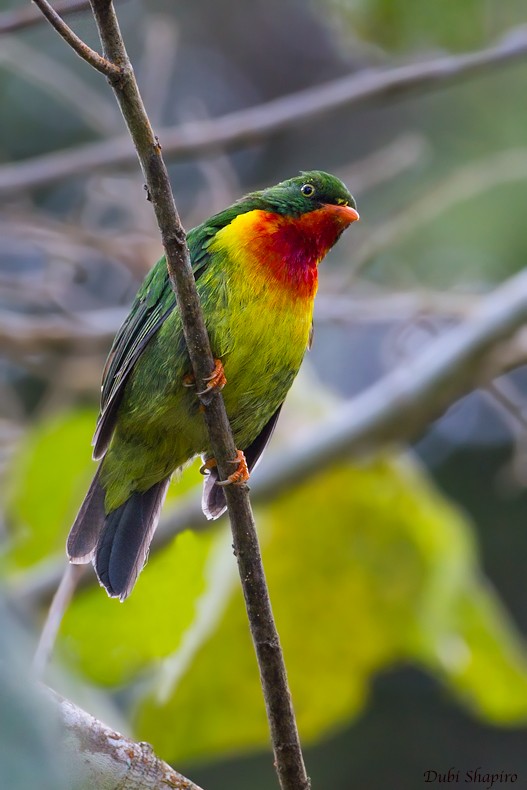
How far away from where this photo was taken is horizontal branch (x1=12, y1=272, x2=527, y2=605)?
405 centimetres

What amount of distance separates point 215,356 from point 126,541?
27.8 inches

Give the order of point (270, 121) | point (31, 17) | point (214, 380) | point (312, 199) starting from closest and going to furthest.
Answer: point (214, 380)
point (31, 17)
point (312, 199)
point (270, 121)

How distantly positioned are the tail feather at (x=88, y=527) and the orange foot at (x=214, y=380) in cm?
58

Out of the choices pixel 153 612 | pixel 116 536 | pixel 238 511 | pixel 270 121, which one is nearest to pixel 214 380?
pixel 238 511

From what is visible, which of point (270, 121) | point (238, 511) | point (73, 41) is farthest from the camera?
point (270, 121)

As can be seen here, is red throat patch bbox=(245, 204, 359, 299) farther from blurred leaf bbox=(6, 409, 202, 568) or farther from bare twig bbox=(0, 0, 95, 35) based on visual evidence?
blurred leaf bbox=(6, 409, 202, 568)

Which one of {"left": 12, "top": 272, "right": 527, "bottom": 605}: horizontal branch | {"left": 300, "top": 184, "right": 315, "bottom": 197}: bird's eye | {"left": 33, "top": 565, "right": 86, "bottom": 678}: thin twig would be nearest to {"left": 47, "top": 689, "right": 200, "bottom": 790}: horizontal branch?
{"left": 33, "top": 565, "right": 86, "bottom": 678}: thin twig

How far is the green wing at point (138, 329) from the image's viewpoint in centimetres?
334

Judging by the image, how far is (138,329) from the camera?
345cm

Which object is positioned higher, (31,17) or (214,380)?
(31,17)

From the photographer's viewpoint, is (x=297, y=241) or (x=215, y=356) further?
(x=297, y=241)

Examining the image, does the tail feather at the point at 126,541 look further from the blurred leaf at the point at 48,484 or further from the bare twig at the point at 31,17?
the bare twig at the point at 31,17

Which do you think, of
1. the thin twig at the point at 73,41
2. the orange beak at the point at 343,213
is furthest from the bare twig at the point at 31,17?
the orange beak at the point at 343,213

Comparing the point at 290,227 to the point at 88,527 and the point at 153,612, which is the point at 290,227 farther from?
the point at 153,612
